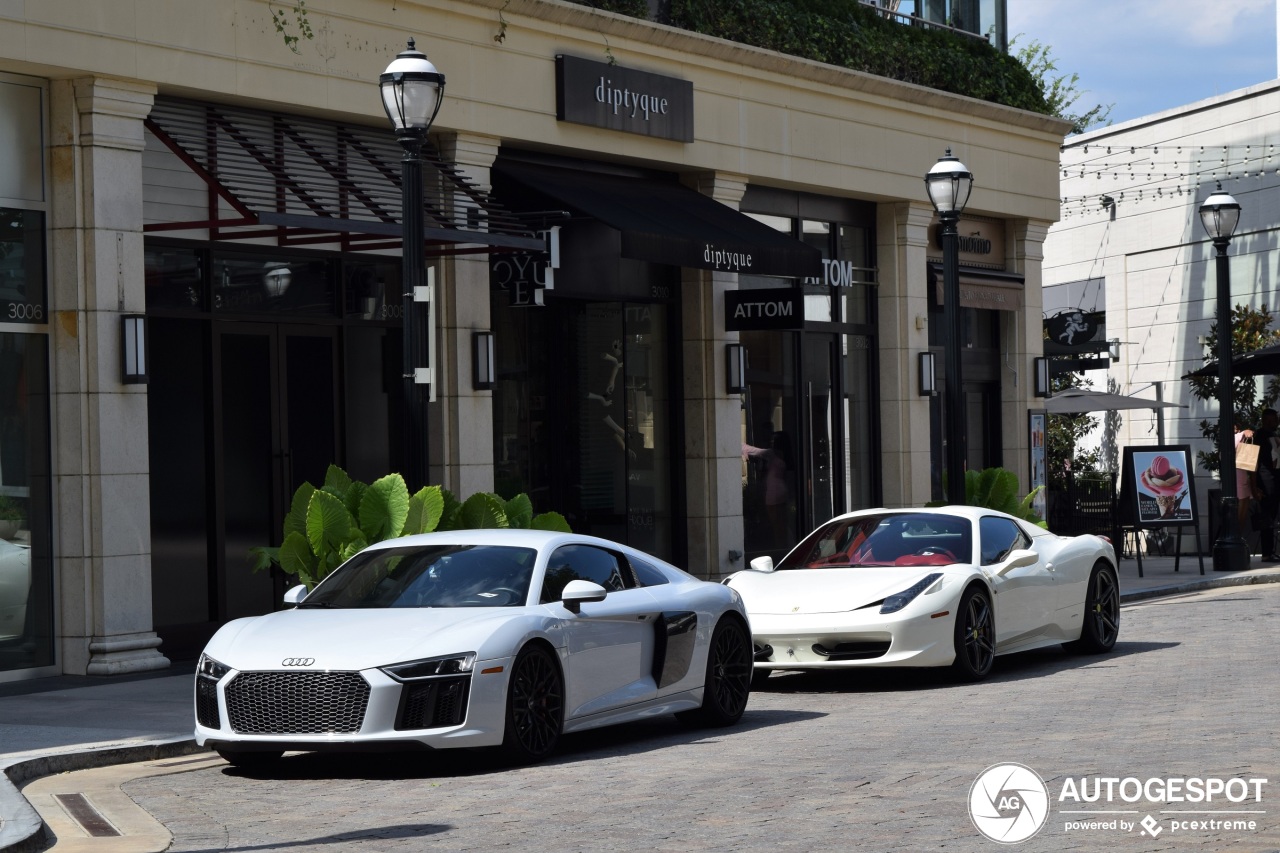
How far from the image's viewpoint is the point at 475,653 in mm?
9750

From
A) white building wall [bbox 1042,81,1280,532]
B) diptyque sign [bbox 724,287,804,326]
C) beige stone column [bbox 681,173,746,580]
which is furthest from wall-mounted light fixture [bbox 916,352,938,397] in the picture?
white building wall [bbox 1042,81,1280,532]

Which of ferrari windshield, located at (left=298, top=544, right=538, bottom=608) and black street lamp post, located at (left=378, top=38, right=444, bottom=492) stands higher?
black street lamp post, located at (left=378, top=38, right=444, bottom=492)

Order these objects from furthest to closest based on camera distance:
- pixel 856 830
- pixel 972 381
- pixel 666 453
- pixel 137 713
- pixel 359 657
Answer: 1. pixel 972 381
2. pixel 666 453
3. pixel 137 713
4. pixel 359 657
5. pixel 856 830

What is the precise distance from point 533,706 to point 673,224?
10828 mm

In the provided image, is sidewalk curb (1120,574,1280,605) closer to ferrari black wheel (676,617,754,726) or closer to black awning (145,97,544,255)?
black awning (145,97,544,255)

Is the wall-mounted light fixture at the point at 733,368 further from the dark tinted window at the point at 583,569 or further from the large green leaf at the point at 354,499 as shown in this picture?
the dark tinted window at the point at 583,569

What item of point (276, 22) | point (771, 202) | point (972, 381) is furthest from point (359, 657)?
point (972, 381)

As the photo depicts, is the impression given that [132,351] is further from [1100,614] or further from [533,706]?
[1100,614]

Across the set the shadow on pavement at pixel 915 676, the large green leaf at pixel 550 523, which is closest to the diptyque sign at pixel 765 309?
the shadow on pavement at pixel 915 676

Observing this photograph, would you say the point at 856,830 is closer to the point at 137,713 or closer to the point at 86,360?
the point at 137,713

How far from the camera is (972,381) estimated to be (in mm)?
29156

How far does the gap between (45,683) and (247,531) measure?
9.11 feet

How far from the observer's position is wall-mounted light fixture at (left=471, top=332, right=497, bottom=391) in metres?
19.0

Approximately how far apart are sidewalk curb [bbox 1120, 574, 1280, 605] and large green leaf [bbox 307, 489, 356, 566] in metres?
11.2
